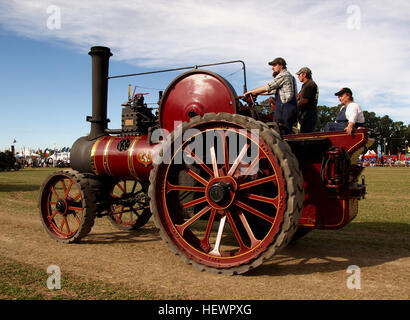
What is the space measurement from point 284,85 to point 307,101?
52 centimetres

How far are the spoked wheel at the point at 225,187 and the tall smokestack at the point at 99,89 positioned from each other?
2580 millimetres

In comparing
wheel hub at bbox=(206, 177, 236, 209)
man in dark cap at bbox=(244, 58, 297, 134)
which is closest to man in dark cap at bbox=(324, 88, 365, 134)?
man in dark cap at bbox=(244, 58, 297, 134)

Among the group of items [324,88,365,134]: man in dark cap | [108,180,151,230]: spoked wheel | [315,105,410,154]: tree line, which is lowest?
[108,180,151,230]: spoked wheel

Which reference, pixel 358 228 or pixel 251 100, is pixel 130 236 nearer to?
pixel 251 100

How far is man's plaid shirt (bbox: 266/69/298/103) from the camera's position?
17.3 feet

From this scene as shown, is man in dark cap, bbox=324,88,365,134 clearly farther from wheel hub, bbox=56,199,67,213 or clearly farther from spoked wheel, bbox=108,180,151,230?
wheel hub, bbox=56,199,67,213

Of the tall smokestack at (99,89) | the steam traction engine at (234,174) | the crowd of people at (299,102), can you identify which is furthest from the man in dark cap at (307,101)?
the tall smokestack at (99,89)

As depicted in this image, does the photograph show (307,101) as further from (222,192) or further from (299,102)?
(222,192)

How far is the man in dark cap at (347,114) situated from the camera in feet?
16.8

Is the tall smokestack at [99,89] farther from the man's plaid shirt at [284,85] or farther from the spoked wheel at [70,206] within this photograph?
the man's plaid shirt at [284,85]

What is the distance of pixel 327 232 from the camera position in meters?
7.30

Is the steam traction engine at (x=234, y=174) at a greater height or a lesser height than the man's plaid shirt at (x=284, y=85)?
lesser

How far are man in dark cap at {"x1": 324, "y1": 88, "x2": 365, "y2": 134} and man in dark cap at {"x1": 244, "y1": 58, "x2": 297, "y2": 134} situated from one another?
561mm

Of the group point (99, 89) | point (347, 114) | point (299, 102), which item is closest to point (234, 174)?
point (299, 102)
